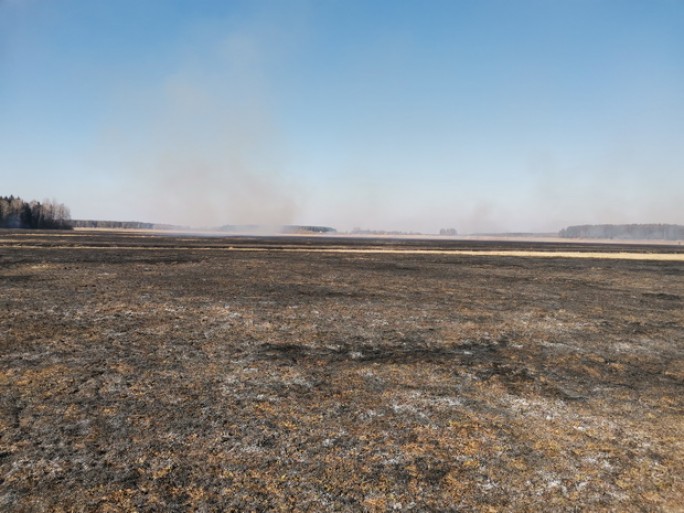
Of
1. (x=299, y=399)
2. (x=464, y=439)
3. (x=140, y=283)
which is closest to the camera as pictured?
(x=464, y=439)

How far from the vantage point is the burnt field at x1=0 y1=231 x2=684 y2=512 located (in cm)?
340

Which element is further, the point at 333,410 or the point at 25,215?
the point at 25,215

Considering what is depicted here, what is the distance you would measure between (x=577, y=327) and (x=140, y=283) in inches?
551

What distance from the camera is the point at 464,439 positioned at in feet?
14.1

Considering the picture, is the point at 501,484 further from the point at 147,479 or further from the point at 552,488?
the point at 147,479

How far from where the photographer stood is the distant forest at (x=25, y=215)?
133 metres

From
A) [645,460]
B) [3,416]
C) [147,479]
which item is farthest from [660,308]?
[3,416]

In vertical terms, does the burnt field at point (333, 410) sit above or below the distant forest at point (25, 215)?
below

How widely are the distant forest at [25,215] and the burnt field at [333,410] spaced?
155279 mm

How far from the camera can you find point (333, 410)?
16.3 feet

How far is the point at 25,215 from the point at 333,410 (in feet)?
550

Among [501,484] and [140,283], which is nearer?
[501,484]

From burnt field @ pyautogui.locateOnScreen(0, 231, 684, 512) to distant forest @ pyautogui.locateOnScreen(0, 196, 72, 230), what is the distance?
509 ft

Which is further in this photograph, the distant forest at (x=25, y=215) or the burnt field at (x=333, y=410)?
the distant forest at (x=25, y=215)
